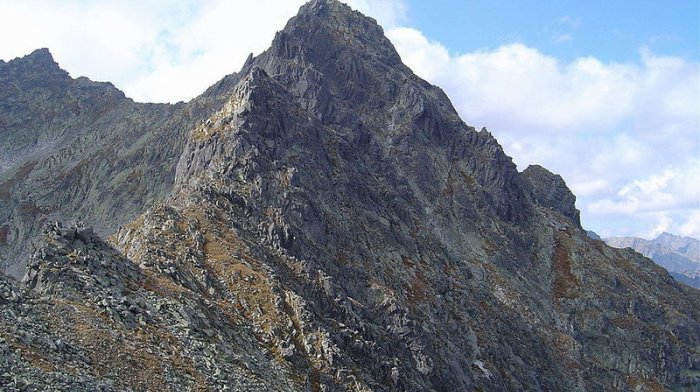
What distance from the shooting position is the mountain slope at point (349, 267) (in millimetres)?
38250

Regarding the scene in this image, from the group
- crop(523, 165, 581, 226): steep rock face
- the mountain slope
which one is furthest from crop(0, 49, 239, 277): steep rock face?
crop(523, 165, 581, 226): steep rock face

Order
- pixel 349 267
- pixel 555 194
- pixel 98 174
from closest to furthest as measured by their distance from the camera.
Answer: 1. pixel 349 267
2. pixel 98 174
3. pixel 555 194

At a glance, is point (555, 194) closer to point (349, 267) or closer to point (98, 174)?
point (349, 267)

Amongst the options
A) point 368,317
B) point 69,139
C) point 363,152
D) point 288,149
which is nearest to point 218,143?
point 288,149

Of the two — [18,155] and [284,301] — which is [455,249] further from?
[18,155]

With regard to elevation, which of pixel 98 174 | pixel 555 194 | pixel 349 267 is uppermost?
pixel 555 194

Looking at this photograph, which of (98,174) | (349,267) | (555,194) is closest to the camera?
(349,267)

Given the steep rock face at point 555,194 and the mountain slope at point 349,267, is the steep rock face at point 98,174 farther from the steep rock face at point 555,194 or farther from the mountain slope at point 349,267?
the steep rock face at point 555,194

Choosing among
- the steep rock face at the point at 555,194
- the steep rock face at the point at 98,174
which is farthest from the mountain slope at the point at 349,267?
the steep rock face at the point at 98,174

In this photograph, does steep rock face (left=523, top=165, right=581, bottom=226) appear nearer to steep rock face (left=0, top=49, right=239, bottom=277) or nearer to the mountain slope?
the mountain slope

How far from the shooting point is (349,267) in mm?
69875

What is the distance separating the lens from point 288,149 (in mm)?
83125

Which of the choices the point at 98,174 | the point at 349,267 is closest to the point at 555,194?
the point at 349,267

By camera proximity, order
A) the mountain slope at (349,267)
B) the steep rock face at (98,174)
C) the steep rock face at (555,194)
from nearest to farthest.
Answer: the mountain slope at (349,267) → the steep rock face at (98,174) → the steep rock face at (555,194)
